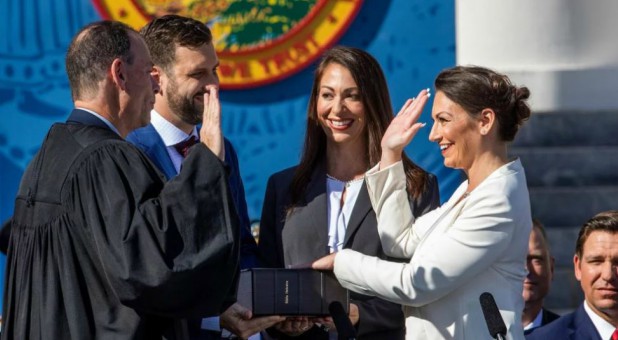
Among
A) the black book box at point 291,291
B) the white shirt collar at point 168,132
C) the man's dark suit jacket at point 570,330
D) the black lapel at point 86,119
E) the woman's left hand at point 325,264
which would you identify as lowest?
the man's dark suit jacket at point 570,330

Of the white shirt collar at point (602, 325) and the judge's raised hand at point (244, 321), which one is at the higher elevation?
the judge's raised hand at point (244, 321)

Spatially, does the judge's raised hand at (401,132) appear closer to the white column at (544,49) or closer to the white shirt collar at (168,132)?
the white shirt collar at (168,132)

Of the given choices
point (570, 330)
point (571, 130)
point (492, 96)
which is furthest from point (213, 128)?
point (571, 130)

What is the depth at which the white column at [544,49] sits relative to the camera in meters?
8.20

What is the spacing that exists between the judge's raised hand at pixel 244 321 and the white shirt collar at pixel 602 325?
1.51 metres

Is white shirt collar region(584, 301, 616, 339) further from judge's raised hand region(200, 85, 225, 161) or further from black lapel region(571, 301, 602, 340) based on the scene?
judge's raised hand region(200, 85, 225, 161)

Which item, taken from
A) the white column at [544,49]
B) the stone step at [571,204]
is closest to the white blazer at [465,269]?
the stone step at [571,204]

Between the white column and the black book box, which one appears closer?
the black book box

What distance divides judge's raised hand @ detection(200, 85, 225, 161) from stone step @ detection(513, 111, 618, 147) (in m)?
4.28

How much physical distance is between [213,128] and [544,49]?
15.1 feet

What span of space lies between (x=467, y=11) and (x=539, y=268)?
8.09 ft

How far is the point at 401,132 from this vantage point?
4.58 m

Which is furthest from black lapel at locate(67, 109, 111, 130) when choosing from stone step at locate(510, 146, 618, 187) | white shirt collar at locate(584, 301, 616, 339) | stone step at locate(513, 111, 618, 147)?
stone step at locate(513, 111, 618, 147)

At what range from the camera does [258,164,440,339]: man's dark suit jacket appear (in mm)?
4770
